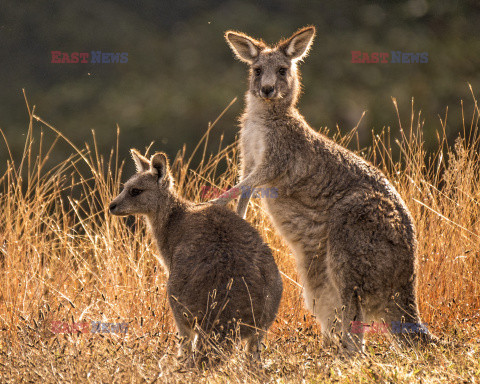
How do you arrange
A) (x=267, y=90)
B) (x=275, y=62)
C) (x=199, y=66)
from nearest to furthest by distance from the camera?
1. (x=267, y=90)
2. (x=275, y=62)
3. (x=199, y=66)

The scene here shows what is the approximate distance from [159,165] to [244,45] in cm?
A: 130

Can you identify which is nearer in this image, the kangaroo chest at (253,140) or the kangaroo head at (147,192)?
the kangaroo head at (147,192)

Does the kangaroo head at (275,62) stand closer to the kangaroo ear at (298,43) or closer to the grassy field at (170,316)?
the kangaroo ear at (298,43)

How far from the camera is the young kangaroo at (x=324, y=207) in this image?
5695 millimetres

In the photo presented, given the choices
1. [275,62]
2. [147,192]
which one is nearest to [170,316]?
[147,192]

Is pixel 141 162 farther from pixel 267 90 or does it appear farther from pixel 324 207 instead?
pixel 324 207

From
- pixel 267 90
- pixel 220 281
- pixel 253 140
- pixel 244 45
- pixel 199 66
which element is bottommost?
pixel 199 66

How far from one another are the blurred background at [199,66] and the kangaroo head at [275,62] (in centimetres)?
1301

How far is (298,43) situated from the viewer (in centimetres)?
655

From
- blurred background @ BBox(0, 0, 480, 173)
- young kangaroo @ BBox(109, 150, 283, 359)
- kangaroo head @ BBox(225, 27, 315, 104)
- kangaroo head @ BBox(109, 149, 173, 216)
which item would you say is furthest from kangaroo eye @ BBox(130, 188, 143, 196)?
blurred background @ BBox(0, 0, 480, 173)

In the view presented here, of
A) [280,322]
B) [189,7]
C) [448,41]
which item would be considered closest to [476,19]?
[448,41]

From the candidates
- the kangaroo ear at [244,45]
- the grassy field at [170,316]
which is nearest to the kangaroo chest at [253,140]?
the kangaroo ear at [244,45]

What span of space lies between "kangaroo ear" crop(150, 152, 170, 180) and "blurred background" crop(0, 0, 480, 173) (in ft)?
44.4

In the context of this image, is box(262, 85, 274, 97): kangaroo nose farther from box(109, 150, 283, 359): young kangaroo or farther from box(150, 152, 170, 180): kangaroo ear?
box(109, 150, 283, 359): young kangaroo
